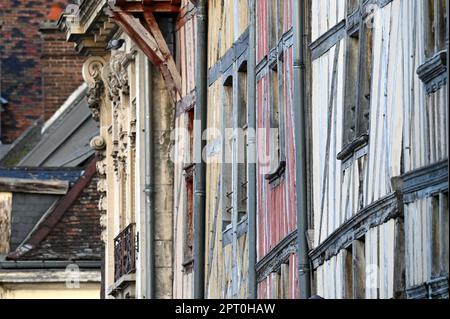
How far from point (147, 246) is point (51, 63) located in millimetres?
18574

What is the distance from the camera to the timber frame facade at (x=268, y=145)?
61.9 ft

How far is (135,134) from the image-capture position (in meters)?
34.1

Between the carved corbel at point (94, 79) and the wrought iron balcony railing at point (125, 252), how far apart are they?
3053 mm

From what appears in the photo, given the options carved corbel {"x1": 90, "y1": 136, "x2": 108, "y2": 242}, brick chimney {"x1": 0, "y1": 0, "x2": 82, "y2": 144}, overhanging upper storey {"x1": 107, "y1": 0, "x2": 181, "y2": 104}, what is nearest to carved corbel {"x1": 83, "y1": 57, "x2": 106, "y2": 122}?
carved corbel {"x1": 90, "y1": 136, "x2": 108, "y2": 242}

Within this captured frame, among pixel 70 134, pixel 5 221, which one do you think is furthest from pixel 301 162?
pixel 70 134

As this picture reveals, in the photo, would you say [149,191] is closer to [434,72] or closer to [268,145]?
[268,145]

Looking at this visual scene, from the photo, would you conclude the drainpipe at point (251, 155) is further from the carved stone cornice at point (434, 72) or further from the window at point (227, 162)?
the carved stone cornice at point (434, 72)

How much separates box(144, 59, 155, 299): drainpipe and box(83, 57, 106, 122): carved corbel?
490 cm

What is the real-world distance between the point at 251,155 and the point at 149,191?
657 cm

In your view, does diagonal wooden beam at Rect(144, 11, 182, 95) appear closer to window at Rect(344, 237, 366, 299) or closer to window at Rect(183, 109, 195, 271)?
window at Rect(183, 109, 195, 271)

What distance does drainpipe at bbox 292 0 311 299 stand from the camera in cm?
2294

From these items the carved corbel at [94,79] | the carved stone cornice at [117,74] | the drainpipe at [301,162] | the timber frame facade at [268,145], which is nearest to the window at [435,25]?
the timber frame facade at [268,145]

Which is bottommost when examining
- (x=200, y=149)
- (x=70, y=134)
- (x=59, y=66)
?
→ (x=200, y=149)

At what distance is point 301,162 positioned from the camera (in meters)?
23.1
